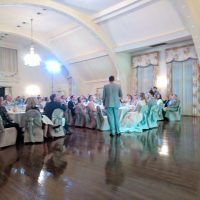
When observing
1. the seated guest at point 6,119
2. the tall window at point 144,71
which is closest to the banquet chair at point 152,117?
the seated guest at point 6,119

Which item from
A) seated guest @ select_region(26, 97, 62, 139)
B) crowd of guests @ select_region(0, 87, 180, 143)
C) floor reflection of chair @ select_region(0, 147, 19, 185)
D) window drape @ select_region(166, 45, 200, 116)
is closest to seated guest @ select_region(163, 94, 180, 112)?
crowd of guests @ select_region(0, 87, 180, 143)

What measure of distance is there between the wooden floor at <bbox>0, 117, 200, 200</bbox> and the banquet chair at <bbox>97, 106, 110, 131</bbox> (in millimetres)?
1865

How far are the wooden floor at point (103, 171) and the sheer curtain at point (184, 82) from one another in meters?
6.38

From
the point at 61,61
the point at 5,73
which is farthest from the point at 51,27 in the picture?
the point at 5,73

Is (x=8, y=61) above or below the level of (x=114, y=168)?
above

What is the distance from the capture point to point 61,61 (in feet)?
50.6

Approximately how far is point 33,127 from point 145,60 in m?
8.67

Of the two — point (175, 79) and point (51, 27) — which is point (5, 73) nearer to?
point (51, 27)

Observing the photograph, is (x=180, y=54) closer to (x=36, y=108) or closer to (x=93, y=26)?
(x=93, y=26)

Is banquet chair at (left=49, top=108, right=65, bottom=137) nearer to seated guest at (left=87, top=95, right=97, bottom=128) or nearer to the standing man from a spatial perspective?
the standing man

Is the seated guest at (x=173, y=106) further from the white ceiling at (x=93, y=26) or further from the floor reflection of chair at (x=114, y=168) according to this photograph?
the floor reflection of chair at (x=114, y=168)

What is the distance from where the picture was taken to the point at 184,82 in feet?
36.3

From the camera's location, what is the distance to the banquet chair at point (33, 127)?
17.0ft

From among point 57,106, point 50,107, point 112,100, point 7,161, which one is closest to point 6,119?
point 50,107
